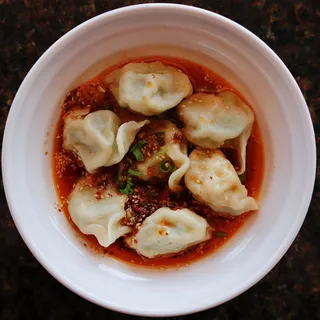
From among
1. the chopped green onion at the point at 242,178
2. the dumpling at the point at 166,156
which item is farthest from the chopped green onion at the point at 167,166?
the chopped green onion at the point at 242,178

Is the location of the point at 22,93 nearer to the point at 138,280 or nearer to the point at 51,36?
the point at 51,36

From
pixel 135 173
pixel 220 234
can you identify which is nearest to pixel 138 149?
pixel 135 173

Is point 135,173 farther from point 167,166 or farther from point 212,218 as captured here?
point 212,218

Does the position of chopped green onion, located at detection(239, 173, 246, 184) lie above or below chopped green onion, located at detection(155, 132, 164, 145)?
below

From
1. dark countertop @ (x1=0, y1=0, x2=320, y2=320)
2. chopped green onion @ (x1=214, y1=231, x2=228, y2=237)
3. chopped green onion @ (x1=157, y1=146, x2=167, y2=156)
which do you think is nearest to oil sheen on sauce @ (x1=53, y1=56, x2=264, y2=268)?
chopped green onion @ (x1=214, y1=231, x2=228, y2=237)

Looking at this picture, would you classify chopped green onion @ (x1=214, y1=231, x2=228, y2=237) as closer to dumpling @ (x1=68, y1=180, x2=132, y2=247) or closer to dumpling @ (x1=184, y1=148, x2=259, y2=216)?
dumpling @ (x1=184, y1=148, x2=259, y2=216)

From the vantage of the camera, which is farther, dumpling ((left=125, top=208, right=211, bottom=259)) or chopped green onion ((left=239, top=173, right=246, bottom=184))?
chopped green onion ((left=239, top=173, right=246, bottom=184))

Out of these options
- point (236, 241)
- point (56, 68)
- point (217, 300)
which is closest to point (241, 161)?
point (236, 241)
